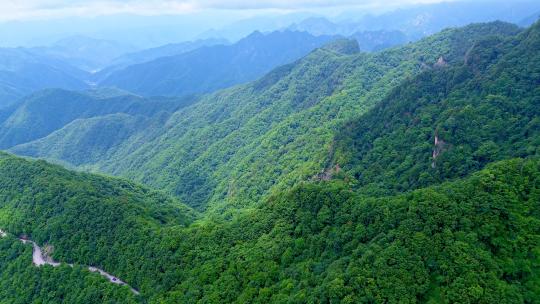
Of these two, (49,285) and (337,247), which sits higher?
(337,247)

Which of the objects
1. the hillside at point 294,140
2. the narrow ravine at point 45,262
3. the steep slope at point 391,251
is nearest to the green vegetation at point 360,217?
the steep slope at point 391,251

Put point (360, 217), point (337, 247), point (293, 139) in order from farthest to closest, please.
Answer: point (293, 139)
point (360, 217)
point (337, 247)

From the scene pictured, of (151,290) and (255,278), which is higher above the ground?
(255,278)

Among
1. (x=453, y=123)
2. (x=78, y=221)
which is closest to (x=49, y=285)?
(x=78, y=221)

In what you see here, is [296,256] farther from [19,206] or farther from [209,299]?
[19,206]

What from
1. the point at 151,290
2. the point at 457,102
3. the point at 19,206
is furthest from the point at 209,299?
the point at 457,102

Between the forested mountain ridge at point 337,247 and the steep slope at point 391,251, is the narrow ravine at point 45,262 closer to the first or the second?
the forested mountain ridge at point 337,247

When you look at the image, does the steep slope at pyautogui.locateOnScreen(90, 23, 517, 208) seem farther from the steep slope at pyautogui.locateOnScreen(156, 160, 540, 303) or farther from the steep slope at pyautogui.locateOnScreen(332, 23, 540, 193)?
the steep slope at pyautogui.locateOnScreen(156, 160, 540, 303)

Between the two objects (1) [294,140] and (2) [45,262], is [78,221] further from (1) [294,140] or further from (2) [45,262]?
(1) [294,140]
